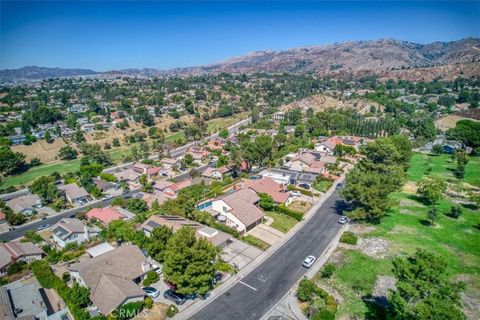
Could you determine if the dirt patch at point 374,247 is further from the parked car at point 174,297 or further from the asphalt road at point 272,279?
the parked car at point 174,297

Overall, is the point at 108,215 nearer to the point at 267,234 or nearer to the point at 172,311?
the point at 267,234

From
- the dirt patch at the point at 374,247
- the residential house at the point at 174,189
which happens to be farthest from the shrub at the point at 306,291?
the residential house at the point at 174,189

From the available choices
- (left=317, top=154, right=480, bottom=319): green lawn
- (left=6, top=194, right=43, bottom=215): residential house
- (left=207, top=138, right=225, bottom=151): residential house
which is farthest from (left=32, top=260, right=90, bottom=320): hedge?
(left=207, top=138, right=225, bottom=151): residential house

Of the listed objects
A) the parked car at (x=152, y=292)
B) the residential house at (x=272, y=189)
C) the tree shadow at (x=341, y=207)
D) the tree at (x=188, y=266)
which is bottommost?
the tree shadow at (x=341, y=207)

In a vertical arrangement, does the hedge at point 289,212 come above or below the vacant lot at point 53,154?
above

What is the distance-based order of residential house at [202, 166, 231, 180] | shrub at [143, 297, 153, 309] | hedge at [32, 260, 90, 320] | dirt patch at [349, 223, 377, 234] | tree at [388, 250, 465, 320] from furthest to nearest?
residential house at [202, 166, 231, 180] → dirt patch at [349, 223, 377, 234] → shrub at [143, 297, 153, 309] → hedge at [32, 260, 90, 320] → tree at [388, 250, 465, 320]

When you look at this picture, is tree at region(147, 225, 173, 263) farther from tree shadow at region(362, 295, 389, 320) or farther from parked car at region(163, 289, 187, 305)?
tree shadow at region(362, 295, 389, 320)

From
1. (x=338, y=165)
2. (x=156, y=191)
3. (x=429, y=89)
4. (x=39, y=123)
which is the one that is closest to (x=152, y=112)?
(x=39, y=123)
